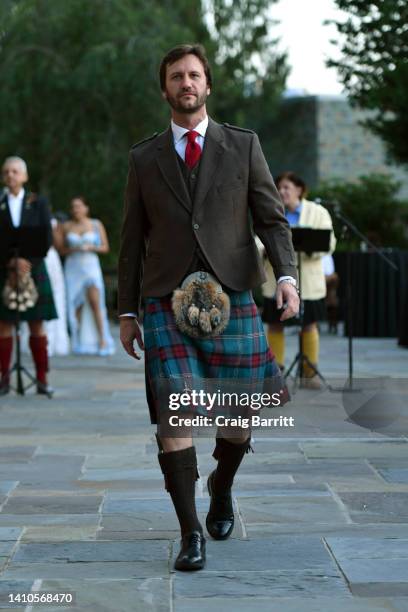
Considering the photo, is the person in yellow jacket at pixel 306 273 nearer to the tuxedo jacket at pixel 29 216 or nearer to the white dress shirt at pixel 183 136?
the tuxedo jacket at pixel 29 216

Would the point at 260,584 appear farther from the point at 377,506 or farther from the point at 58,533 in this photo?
the point at 377,506

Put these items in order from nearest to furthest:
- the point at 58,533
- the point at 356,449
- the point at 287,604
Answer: the point at 287,604 → the point at 58,533 → the point at 356,449

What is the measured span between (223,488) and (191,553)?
0.54m

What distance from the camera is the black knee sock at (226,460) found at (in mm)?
4832

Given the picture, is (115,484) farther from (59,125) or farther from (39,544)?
(59,125)

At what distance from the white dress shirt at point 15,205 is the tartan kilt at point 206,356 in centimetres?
578

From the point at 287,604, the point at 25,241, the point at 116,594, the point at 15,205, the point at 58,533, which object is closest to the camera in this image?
the point at 287,604

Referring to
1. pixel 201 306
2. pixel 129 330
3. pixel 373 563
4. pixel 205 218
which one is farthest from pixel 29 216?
pixel 373 563

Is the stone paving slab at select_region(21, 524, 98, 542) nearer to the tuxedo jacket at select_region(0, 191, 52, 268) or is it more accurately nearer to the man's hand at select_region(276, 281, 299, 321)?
the man's hand at select_region(276, 281, 299, 321)

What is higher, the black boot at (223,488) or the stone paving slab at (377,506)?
the black boot at (223,488)

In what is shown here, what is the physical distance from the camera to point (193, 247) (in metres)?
4.61

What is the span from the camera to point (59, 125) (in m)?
27.5

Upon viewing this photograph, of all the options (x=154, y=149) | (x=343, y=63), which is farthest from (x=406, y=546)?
(x=343, y=63)

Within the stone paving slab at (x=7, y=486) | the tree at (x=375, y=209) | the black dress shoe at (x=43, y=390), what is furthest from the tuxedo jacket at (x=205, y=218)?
the tree at (x=375, y=209)
